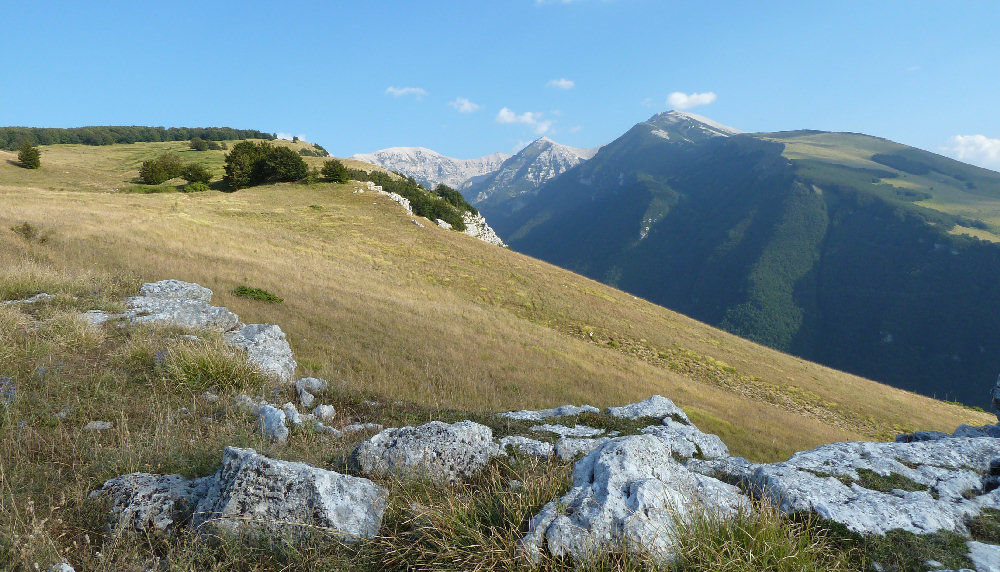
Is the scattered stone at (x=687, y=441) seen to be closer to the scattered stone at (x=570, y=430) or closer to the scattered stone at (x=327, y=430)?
the scattered stone at (x=570, y=430)

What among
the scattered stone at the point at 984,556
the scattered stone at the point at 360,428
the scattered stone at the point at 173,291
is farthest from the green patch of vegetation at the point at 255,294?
the scattered stone at the point at 984,556

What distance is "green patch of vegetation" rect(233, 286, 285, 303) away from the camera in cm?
1628

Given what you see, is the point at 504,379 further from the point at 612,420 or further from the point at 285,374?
the point at 285,374

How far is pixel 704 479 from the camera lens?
4156 mm

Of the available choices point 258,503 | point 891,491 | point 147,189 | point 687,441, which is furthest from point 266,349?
point 147,189

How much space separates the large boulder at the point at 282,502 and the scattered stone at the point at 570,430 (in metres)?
3.78

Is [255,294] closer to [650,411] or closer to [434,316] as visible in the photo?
[434,316]

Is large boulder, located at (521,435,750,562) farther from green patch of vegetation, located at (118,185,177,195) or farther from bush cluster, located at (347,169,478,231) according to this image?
green patch of vegetation, located at (118,185,177,195)

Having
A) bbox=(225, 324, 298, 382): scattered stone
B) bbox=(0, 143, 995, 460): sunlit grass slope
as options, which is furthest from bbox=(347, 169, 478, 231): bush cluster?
bbox=(225, 324, 298, 382): scattered stone

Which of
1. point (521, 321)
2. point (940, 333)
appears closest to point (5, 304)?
point (521, 321)

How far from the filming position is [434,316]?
22.0 metres

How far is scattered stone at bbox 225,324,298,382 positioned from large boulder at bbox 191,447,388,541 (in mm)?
4617

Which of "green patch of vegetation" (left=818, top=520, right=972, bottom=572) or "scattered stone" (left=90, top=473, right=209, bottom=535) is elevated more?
"green patch of vegetation" (left=818, top=520, right=972, bottom=572)

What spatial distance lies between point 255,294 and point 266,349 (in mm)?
9094
